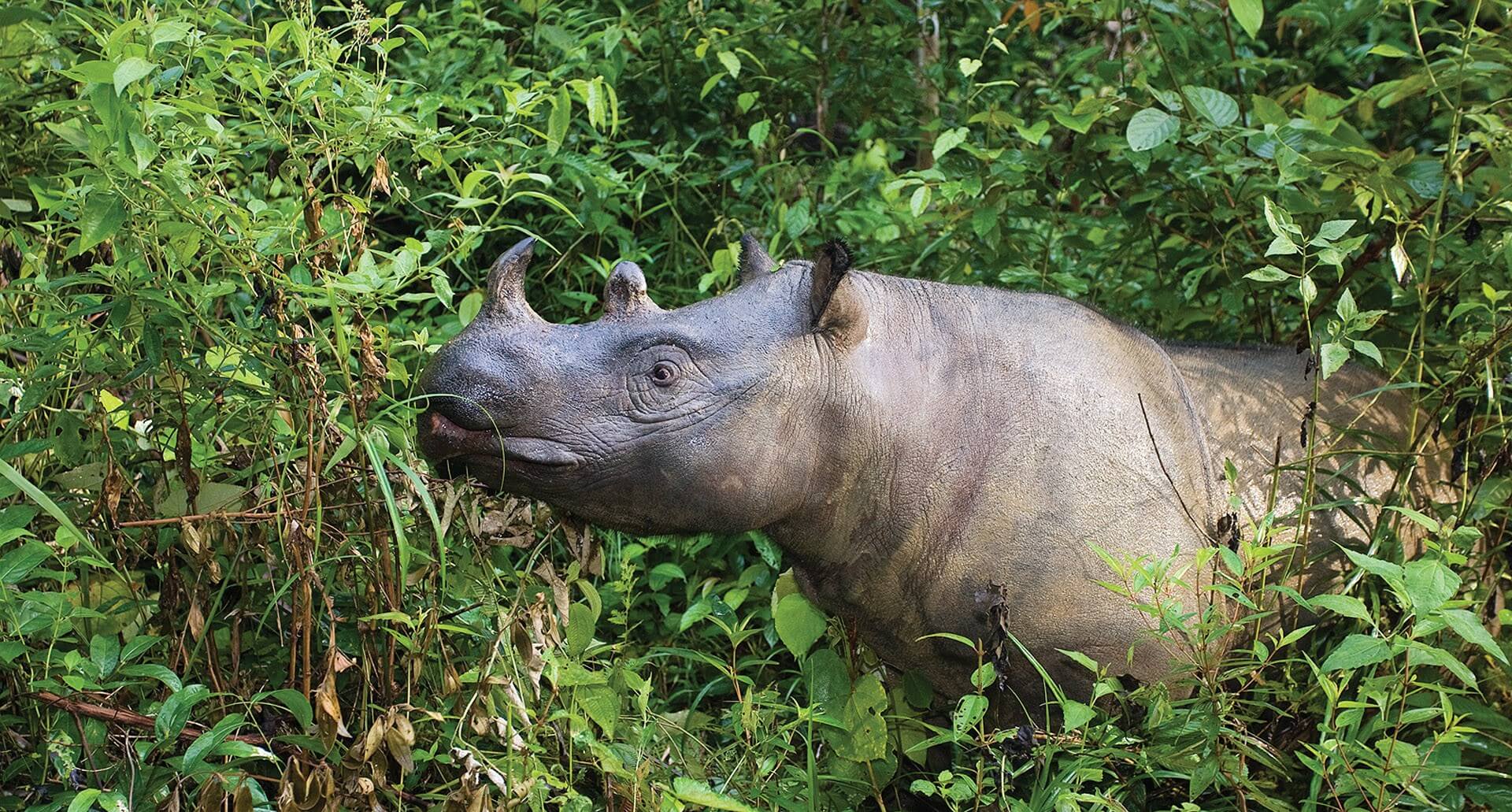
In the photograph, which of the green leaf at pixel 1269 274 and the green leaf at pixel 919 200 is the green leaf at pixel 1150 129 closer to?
the green leaf at pixel 919 200

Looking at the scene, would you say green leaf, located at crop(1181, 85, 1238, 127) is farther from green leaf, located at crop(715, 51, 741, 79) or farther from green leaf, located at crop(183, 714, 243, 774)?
green leaf, located at crop(183, 714, 243, 774)

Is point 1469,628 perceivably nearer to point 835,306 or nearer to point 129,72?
point 835,306

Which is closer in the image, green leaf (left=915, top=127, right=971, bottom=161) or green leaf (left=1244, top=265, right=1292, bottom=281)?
green leaf (left=1244, top=265, right=1292, bottom=281)

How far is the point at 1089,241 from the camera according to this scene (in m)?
5.02

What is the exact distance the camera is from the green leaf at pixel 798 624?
12.0 ft

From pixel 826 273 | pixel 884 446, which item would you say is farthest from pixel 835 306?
pixel 884 446

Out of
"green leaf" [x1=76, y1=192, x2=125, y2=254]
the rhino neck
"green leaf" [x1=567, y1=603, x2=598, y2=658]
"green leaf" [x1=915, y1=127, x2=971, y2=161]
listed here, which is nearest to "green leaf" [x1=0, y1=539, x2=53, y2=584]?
"green leaf" [x1=76, y1=192, x2=125, y2=254]

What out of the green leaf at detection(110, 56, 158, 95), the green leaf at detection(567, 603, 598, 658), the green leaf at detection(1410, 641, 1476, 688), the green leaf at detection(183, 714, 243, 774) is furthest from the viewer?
the green leaf at detection(567, 603, 598, 658)

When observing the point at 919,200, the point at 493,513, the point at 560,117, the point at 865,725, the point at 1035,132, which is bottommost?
the point at 865,725

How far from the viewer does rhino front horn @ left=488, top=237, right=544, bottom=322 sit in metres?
3.29

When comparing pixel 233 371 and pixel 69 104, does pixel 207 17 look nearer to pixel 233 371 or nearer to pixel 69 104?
pixel 69 104

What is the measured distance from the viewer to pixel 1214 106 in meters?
4.26

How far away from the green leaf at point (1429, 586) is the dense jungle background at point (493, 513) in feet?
0.05

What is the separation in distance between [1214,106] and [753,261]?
1511 millimetres
